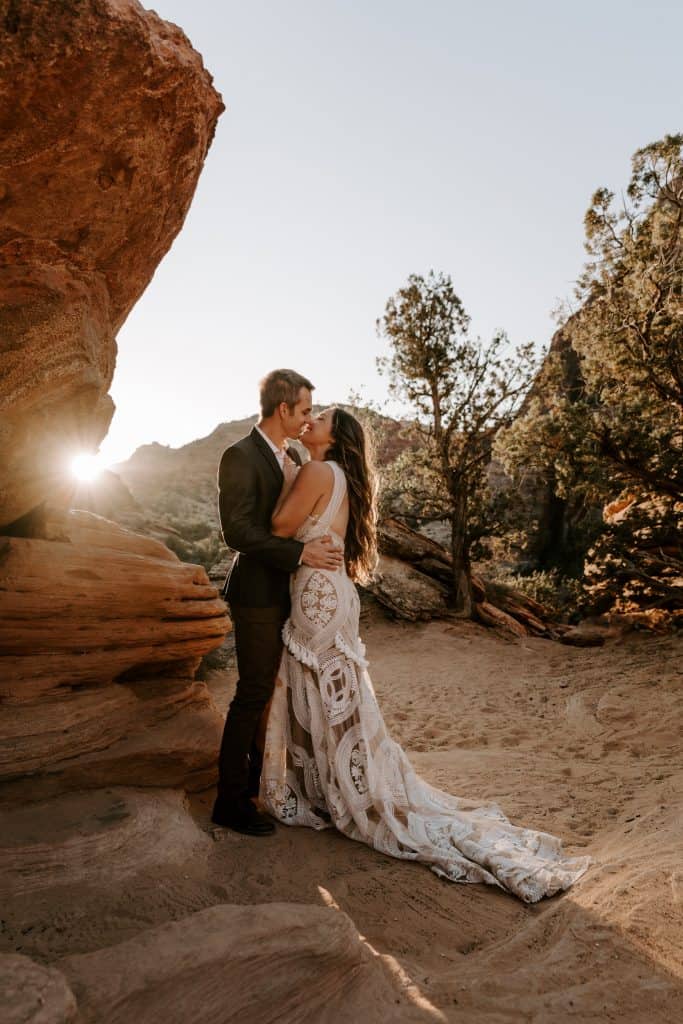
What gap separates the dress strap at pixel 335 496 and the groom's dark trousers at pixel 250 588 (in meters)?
0.30

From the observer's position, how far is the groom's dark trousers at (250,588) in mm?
4035

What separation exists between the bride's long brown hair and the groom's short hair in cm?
37

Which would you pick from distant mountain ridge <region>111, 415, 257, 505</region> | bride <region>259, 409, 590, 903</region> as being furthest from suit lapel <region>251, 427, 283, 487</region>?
distant mountain ridge <region>111, 415, 257, 505</region>

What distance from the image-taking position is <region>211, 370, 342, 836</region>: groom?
402 cm

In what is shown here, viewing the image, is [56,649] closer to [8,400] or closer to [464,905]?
[8,400]

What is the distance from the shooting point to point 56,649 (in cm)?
405

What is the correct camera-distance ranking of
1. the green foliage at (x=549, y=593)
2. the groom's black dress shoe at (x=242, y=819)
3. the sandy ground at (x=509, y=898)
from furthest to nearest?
the green foliage at (x=549, y=593)
the groom's black dress shoe at (x=242, y=819)
the sandy ground at (x=509, y=898)

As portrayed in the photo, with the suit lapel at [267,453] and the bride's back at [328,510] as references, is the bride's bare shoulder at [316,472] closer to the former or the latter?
the bride's back at [328,510]

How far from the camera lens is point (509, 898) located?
3.68 m

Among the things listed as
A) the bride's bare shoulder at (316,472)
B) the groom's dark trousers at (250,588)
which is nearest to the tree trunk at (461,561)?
the groom's dark trousers at (250,588)

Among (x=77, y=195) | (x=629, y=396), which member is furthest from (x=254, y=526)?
(x=629, y=396)

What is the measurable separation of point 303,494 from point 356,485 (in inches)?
17.0

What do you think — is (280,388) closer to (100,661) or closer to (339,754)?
(100,661)

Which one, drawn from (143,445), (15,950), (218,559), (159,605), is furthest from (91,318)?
(143,445)
